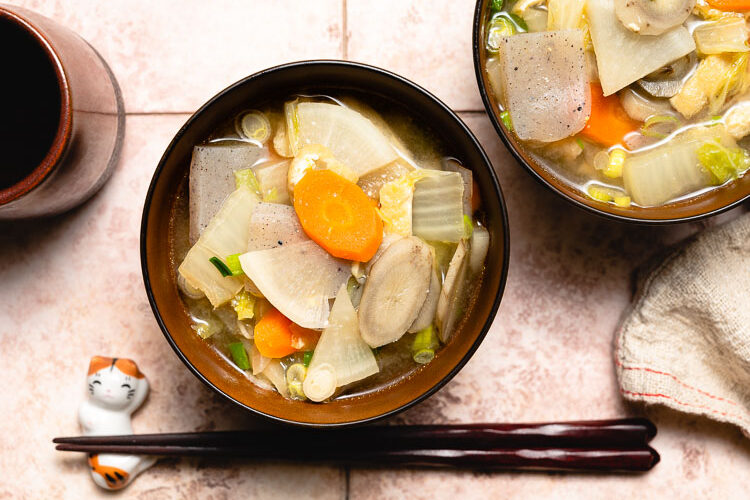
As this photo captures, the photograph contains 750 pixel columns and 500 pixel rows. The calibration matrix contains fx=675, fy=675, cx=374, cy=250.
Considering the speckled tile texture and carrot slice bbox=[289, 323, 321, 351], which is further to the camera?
the speckled tile texture

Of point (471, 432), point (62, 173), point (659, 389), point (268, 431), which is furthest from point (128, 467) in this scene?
point (659, 389)

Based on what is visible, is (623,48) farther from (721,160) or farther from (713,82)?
(721,160)

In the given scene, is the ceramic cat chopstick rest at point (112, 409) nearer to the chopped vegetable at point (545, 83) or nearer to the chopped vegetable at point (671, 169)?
the chopped vegetable at point (545, 83)

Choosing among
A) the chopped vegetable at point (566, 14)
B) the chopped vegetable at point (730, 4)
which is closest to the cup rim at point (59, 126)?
the chopped vegetable at point (566, 14)

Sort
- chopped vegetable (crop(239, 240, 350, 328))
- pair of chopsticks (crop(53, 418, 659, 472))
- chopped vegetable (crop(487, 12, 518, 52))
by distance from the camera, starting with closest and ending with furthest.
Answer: chopped vegetable (crop(239, 240, 350, 328)), chopped vegetable (crop(487, 12, 518, 52)), pair of chopsticks (crop(53, 418, 659, 472))

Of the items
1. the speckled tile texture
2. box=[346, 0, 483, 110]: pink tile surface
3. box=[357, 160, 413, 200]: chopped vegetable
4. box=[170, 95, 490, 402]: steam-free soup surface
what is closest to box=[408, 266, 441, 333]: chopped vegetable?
box=[170, 95, 490, 402]: steam-free soup surface

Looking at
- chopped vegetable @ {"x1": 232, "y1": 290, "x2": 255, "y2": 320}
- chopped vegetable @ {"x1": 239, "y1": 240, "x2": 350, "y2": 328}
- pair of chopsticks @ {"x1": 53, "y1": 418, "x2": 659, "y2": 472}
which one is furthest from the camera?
pair of chopsticks @ {"x1": 53, "y1": 418, "x2": 659, "y2": 472}

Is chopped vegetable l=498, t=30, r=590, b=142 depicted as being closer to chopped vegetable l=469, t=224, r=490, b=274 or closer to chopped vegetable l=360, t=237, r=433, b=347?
chopped vegetable l=469, t=224, r=490, b=274
